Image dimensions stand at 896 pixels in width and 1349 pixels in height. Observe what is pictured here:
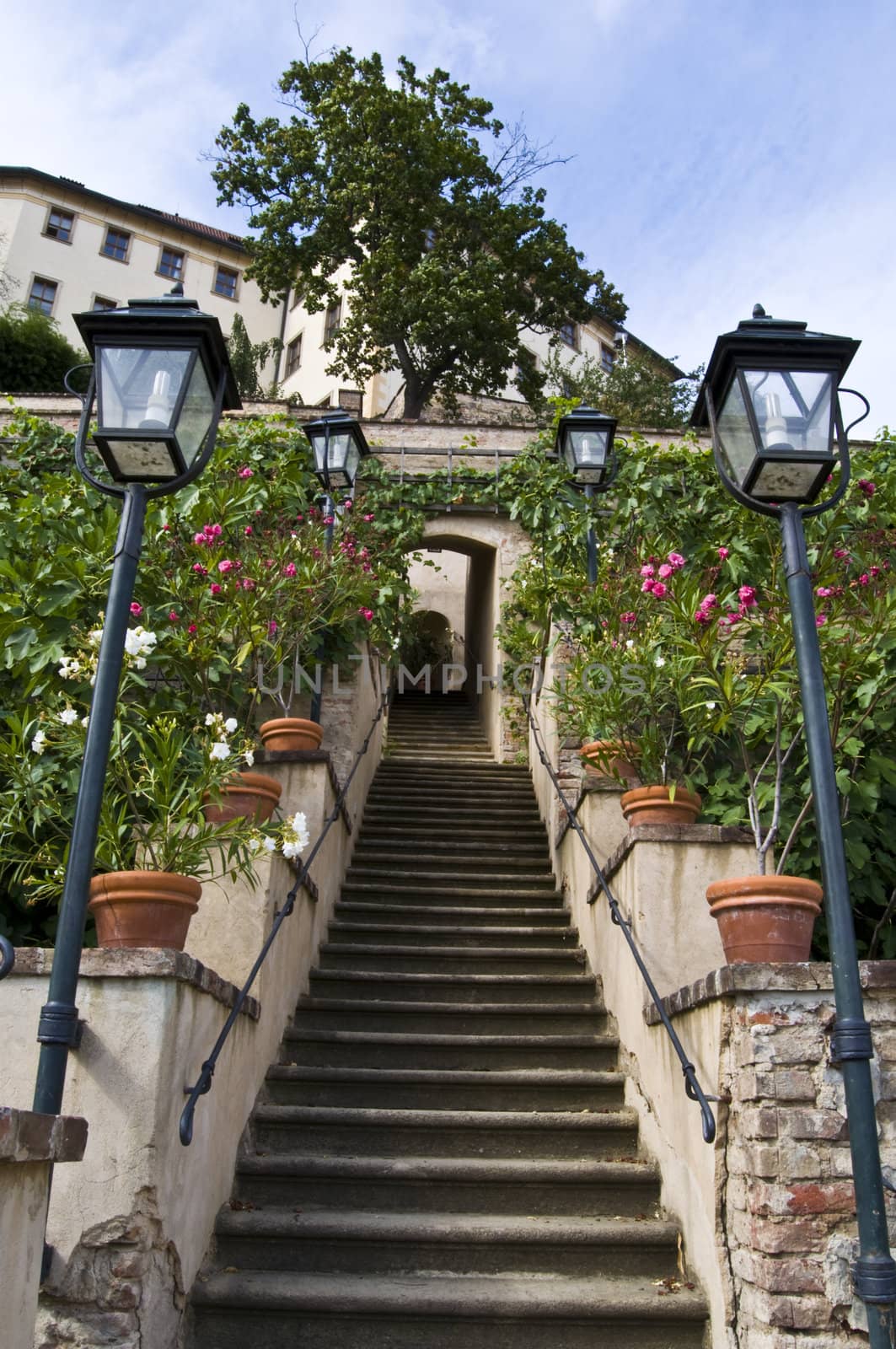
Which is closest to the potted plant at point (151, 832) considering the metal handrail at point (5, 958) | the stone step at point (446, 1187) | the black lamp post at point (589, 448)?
the metal handrail at point (5, 958)

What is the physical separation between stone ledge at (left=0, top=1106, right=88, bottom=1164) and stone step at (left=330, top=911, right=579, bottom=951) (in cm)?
379

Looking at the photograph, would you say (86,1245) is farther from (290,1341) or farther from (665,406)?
(665,406)

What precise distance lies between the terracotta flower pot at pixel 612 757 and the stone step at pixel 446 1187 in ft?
6.22

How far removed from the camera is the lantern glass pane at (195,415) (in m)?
3.45

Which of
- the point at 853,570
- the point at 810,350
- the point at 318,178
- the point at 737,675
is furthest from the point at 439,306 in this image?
the point at 810,350

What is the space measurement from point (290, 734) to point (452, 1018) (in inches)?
66.1

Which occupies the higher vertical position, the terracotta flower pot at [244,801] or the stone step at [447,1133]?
the terracotta flower pot at [244,801]

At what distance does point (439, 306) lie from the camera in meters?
17.4

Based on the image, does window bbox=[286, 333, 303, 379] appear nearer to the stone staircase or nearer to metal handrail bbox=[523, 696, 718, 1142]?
the stone staircase

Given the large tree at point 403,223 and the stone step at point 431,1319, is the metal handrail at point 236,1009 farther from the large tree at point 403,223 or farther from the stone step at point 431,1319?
the large tree at point 403,223

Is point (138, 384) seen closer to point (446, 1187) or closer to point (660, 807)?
point (660, 807)

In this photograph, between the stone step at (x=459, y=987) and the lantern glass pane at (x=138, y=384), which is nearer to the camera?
the lantern glass pane at (x=138, y=384)

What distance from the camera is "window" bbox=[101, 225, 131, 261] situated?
31406 millimetres

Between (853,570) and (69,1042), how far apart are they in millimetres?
5353
